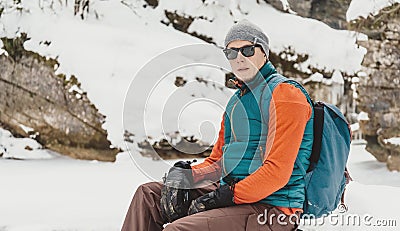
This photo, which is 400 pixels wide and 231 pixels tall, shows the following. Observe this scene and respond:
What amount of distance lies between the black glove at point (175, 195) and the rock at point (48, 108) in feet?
9.28

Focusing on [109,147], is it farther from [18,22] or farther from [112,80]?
[18,22]

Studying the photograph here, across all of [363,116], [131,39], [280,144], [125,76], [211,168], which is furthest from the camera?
[131,39]

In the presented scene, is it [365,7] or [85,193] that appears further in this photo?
[365,7]

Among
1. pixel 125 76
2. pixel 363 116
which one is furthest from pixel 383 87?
pixel 125 76

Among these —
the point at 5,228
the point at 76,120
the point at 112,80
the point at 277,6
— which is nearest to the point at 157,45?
the point at 112,80

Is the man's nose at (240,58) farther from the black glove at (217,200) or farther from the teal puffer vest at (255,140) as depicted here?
the black glove at (217,200)

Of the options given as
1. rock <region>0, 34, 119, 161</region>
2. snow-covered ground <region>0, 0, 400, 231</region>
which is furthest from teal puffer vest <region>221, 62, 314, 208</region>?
rock <region>0, 34, 119, 161</region>

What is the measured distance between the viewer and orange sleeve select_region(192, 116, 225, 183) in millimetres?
2351

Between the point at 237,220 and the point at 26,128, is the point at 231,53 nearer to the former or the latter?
the point at 237,220

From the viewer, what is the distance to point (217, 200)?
6.61ft

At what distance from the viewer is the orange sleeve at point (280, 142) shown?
6.26 feet

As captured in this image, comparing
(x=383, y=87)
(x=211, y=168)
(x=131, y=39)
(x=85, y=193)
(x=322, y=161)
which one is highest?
(x=131, y=39)

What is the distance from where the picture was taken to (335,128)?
2055 millimetres

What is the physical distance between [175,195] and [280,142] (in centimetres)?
55
